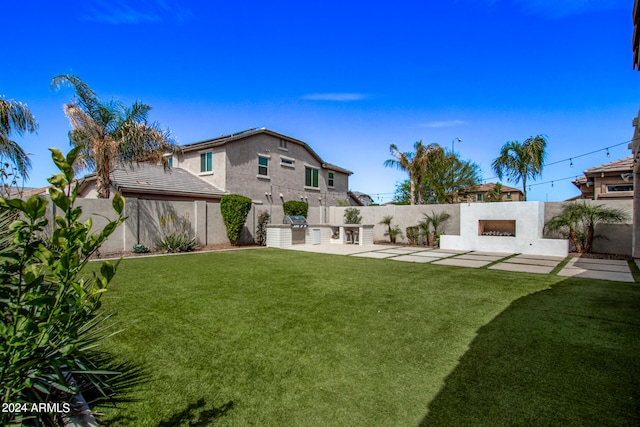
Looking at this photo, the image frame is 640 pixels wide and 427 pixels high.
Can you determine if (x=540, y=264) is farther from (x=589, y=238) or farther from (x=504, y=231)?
(x=504, y=231)

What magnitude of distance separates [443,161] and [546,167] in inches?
256

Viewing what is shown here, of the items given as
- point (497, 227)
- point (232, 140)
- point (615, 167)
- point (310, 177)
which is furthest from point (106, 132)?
point (615, 167)

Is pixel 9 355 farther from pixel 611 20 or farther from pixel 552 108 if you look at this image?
pixel 552 108

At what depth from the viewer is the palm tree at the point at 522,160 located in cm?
1994

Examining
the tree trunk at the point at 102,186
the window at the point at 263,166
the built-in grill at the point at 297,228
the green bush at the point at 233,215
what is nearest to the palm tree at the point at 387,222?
the built-in grill at the point at 297,228

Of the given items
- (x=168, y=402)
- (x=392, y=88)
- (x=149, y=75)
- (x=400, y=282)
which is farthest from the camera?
(x=392, y=88)

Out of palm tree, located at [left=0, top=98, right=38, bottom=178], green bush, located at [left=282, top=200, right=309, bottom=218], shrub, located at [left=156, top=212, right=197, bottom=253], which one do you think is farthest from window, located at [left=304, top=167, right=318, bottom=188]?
palm tree, located at [left=0, top=98, right=38, bottom=178]

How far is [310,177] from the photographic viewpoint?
25.6m

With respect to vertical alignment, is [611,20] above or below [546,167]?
above

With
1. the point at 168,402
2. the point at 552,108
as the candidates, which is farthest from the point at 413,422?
the point at 552,108

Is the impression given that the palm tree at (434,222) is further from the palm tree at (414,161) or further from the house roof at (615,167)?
the house roof at (615,167)

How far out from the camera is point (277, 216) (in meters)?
18.8

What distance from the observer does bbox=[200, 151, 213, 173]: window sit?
808 inches

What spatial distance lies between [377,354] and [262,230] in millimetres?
14612
